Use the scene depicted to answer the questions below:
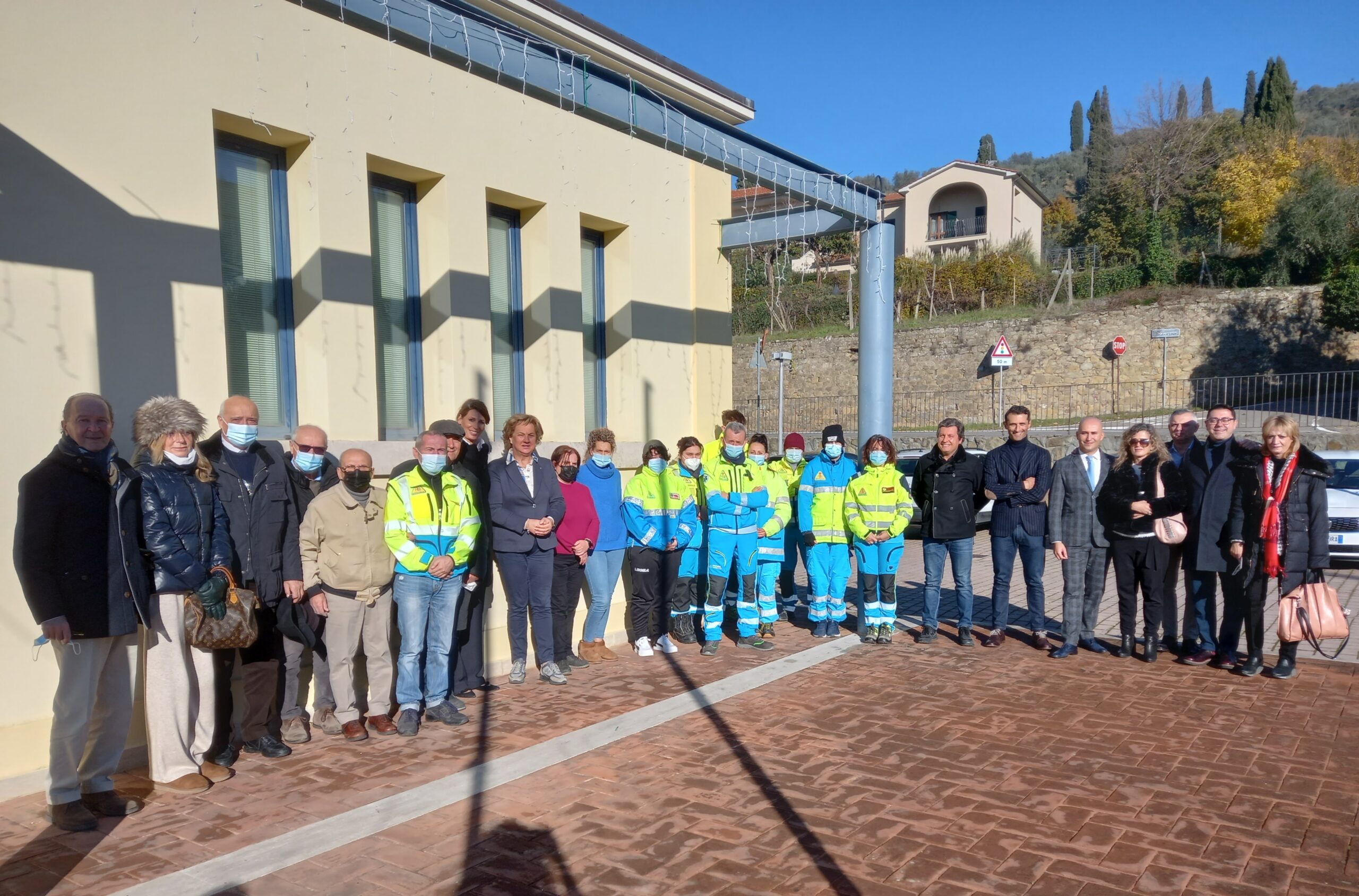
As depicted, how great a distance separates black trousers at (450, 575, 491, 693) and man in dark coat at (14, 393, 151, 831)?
218cm

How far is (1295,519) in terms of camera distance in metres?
6.72

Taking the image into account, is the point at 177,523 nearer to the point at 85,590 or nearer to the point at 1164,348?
the point at 85,590

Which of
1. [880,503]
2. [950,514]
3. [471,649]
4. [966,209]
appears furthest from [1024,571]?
[966,209]

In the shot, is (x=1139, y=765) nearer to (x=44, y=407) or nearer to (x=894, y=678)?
(x=894, y=678)

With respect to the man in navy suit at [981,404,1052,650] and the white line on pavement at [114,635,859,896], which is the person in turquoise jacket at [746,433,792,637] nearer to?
the white line on pavement at [114,635,859,896]

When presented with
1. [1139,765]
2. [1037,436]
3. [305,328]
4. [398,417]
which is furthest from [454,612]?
[1037,436]

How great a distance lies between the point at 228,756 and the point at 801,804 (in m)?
3.34

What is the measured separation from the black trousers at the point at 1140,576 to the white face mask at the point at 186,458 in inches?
273

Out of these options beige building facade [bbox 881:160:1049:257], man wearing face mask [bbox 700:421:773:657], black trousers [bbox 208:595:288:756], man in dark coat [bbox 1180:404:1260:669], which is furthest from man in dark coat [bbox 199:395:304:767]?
beige building facade [bbox 881:160:1049:257]

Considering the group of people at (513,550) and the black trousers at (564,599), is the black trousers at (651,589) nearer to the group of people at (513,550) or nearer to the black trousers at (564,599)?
the group of people at (513,550)

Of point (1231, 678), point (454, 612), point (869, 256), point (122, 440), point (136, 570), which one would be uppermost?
point (869, 256)

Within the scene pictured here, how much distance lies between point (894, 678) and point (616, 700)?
2246 millimetres

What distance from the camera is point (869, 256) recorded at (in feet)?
32.4

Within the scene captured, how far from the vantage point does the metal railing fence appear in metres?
22.7
